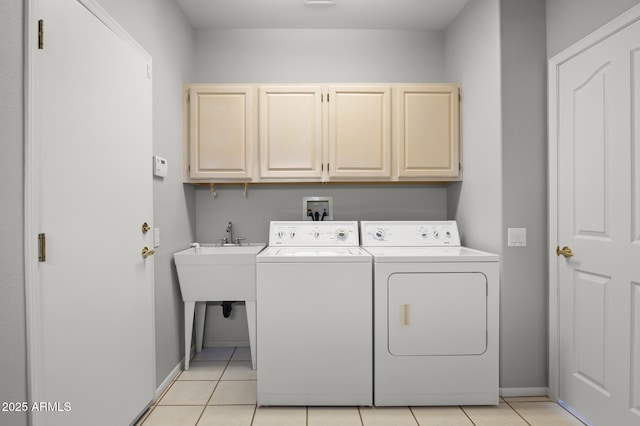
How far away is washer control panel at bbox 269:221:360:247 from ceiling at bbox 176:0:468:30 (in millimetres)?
1584

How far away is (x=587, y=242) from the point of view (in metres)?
1.95

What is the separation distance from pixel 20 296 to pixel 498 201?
2342mm

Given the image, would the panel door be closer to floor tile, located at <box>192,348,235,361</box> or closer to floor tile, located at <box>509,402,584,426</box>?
floor tile, located at <box>509,402,584,426</box>

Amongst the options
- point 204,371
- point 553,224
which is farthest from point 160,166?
point 553,224

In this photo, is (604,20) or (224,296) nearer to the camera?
(604,20)

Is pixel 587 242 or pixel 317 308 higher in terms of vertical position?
pixel 587 242

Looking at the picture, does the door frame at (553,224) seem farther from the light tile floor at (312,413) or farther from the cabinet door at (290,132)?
the cabinet door at (290,132)

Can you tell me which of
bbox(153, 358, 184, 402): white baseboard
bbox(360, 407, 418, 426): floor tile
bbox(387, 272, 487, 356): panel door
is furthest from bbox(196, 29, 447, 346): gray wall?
bbox(360, 407, 418, 426): floor tile

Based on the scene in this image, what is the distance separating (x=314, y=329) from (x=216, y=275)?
2.77ft

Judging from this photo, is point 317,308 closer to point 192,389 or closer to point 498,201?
point 192,389

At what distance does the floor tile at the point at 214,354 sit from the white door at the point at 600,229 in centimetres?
226

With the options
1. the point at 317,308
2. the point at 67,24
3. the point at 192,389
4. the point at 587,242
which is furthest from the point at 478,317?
the point at 67,24

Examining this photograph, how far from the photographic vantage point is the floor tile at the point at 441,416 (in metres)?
1.99

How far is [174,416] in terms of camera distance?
2061 mm
